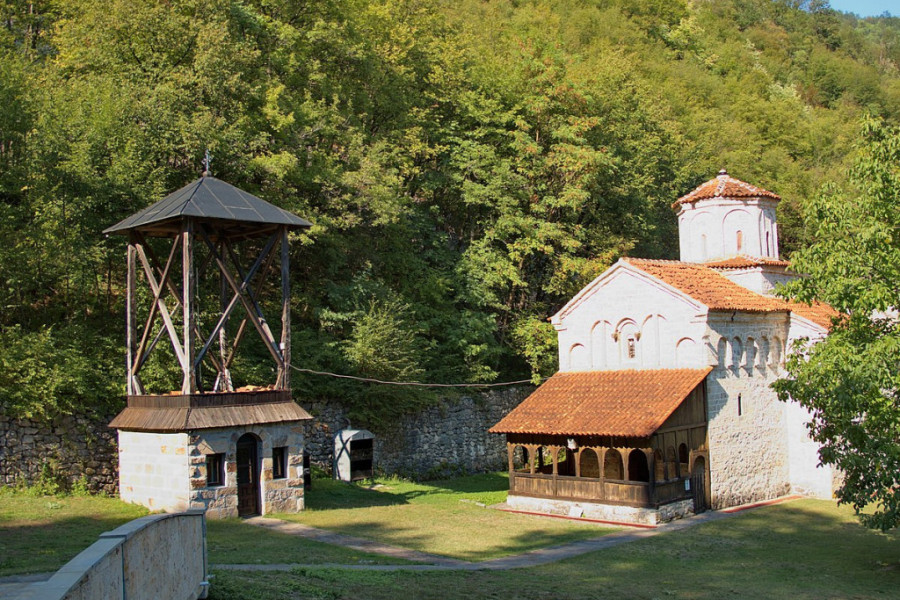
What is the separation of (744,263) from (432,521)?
13576 mm

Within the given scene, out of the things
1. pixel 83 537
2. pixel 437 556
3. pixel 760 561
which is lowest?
pixel 760 561

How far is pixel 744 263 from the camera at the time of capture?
2617cm

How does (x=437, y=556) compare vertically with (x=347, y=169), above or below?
below

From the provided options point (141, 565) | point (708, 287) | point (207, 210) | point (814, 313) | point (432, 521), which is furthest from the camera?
point (814, 313)

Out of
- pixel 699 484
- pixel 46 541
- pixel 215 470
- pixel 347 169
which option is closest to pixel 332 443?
pixel 215 470

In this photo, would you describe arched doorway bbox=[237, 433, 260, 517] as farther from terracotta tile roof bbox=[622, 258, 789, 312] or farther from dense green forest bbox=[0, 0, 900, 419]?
terracotta tile roof bbox=[622, 258, 789, 312]

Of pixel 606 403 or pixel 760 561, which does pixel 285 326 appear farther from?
pixel 760 561

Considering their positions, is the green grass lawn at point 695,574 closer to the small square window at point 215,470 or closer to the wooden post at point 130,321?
the small square window at point 215,470

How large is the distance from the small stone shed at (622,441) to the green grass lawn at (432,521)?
1037 mm

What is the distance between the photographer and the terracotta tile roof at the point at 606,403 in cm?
2064

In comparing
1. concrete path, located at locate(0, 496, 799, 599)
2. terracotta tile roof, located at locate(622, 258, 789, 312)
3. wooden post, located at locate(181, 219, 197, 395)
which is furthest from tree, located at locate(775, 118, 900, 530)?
wooden post, located at locate(181, 219, 197, 395)

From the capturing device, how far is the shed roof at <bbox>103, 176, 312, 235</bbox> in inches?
690

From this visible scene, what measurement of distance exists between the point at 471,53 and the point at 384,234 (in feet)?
38.9

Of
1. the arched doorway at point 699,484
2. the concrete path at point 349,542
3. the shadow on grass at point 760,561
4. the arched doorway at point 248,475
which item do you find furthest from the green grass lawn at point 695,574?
the arched doorway at point 248,475
